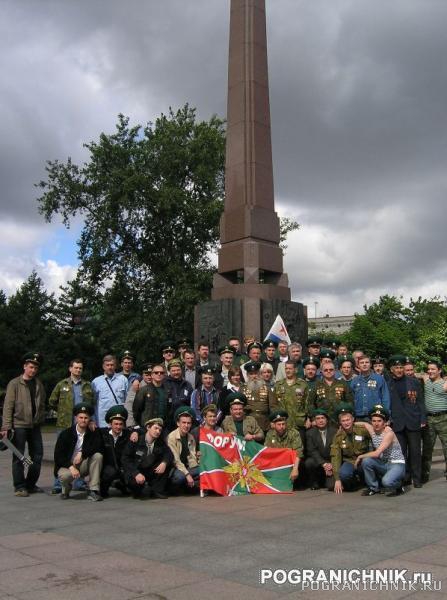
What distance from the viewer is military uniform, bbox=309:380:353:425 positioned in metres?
8.26

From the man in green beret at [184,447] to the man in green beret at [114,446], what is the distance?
50 cm

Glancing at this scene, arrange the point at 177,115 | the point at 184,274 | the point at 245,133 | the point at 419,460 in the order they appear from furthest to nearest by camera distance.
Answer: the point at 177,115, the point at 184,274, the point at 245,133, the point at 419,460

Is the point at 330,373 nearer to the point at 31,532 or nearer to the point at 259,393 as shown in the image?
the point at 259,393

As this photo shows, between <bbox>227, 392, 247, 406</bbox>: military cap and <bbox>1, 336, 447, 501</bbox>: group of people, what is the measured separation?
0.04 feet

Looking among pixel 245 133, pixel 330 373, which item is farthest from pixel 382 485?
pixel 245 133

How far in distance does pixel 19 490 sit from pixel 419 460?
16.1 ft

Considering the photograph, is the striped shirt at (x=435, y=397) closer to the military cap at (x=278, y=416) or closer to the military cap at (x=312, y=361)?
the military cap at (x=312, y=361)

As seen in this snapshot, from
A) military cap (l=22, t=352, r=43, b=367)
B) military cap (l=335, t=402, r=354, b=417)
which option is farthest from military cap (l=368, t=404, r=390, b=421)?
military cap (l=22, t=352, r=43, b=367)

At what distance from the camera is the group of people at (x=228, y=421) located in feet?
24.3

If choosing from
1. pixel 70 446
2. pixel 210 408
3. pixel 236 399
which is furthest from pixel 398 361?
pixel 70 446

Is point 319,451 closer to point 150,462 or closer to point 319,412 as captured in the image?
point 319,412

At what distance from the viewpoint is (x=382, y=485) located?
7.38 m

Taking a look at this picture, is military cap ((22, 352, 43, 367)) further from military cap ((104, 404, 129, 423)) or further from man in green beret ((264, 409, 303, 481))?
man in green beret ((264, 409, 303, 481))

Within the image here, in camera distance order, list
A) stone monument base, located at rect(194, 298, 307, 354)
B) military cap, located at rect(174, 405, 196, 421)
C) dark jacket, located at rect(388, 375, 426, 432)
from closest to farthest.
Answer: military cap, located at rect(174, 405, 196, 421)
dark jacket, located at rect(388, 375, 426, 432)
stone monument base, located at rect(194, 298, 307, 354)
